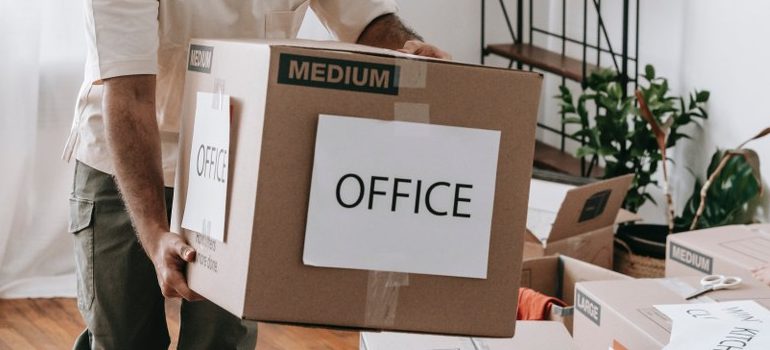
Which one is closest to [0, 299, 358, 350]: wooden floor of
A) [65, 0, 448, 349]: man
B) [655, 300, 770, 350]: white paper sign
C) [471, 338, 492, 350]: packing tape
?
[65, 0, 448, 349]: man

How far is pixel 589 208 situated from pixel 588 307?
2.54ft

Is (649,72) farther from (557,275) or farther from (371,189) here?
(371,189)

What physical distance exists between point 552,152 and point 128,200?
2395mm

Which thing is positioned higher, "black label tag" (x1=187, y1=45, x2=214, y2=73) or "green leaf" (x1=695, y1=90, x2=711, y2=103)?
"green leaf" (x1=695, y1=90, x2=711, y2=103)

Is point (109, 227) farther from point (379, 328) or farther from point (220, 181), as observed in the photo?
point (379, 328)

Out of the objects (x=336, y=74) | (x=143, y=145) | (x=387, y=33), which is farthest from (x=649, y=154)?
(x=336, y=74)

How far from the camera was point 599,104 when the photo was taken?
2.91 m

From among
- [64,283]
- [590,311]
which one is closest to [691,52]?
[590,311]

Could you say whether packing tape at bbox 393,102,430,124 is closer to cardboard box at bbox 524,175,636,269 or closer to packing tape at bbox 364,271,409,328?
packing tape at bbox 364,271,409,328

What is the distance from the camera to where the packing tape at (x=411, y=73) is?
40.7 inches

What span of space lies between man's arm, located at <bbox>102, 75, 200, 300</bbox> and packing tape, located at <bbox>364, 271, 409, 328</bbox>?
10.7 inches

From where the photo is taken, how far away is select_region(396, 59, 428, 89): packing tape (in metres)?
1.03

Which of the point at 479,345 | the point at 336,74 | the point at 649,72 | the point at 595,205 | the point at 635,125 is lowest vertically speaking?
the point at 479,345

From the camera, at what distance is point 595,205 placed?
244 centimetres
